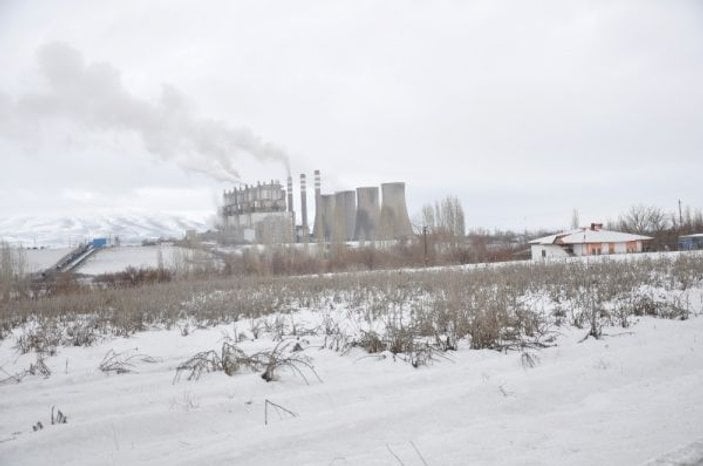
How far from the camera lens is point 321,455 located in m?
2.18

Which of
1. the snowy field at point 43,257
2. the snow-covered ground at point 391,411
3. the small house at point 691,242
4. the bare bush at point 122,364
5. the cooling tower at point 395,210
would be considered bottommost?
the bare bush at point 122,364

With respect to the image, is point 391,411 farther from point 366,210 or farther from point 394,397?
point 366,210

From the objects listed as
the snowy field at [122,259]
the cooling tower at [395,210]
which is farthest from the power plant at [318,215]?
the snowy field at [122,259]

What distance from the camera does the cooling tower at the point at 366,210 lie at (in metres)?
47.2

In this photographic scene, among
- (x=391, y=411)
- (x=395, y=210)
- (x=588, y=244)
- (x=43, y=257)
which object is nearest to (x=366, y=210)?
(x=395, y=210)

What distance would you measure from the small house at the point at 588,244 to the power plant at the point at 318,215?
11891 mm

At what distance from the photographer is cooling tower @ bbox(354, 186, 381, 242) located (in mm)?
47250

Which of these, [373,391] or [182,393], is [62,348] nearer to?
[182,393]

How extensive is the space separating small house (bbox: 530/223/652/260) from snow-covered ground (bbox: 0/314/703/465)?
36.0m

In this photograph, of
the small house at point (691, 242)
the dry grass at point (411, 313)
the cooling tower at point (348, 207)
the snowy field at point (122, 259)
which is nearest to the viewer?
the dry grass at point (411, 313)

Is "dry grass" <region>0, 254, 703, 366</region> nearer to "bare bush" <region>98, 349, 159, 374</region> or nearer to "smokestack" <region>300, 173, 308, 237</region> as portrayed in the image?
"bare bush" <region>98, 349, 159, 374</region>

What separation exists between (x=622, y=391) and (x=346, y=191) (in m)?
48.8

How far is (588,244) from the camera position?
37750mm

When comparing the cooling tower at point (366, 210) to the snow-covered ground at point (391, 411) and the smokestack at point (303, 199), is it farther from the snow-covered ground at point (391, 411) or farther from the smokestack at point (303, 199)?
the snow-covered ground at point (391, 411)
